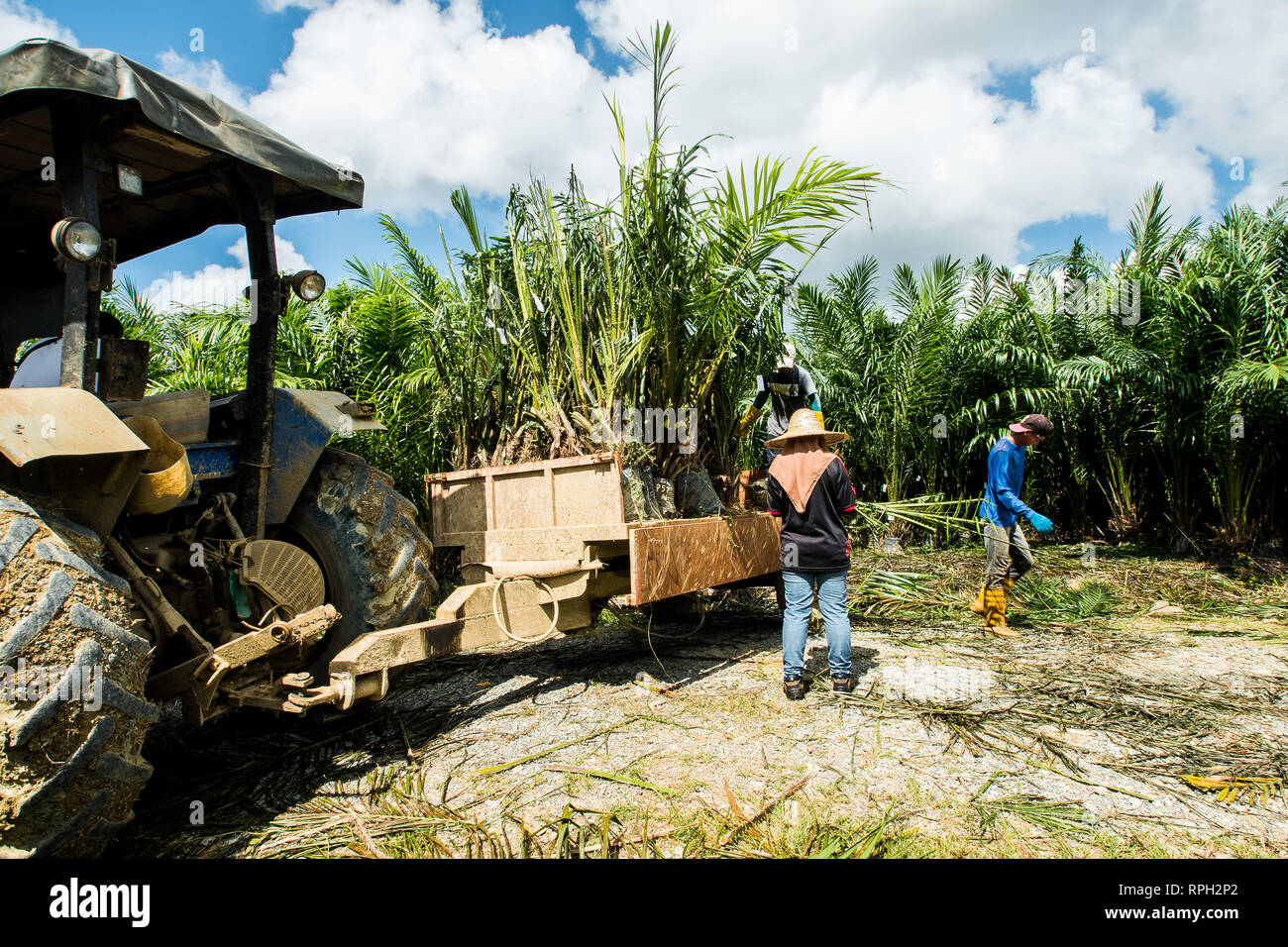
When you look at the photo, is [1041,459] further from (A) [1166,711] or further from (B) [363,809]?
(B) [363,809]

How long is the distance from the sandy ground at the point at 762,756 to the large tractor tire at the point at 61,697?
574 mm

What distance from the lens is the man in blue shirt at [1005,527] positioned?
5469mm

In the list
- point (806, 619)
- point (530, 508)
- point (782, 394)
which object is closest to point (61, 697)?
point (530, 508)

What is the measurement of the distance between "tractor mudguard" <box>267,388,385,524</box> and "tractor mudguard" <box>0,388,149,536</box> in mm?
792

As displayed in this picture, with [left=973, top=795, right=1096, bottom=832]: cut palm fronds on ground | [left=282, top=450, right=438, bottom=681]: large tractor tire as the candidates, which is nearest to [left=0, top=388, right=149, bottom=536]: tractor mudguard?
[left=282, top=450, right=438, bottom=681]: large tractor tire

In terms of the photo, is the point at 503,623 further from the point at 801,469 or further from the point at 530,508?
the point at 801,469

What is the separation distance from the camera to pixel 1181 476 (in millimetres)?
7805

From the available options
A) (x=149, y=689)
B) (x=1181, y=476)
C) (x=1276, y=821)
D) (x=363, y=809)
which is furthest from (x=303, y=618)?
Result: (x=1181, y=476)

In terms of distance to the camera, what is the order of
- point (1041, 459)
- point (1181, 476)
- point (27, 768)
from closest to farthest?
point (27, 768)
point (1181, 476)
point (1041, 459)

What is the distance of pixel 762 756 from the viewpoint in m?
3.12

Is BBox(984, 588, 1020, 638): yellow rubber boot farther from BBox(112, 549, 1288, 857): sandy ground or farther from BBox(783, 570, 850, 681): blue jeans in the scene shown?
BBox(783, 570, 850, 681): blue jeans

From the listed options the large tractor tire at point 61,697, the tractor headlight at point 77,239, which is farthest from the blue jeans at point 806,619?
the tractor headlight at point 77,239
